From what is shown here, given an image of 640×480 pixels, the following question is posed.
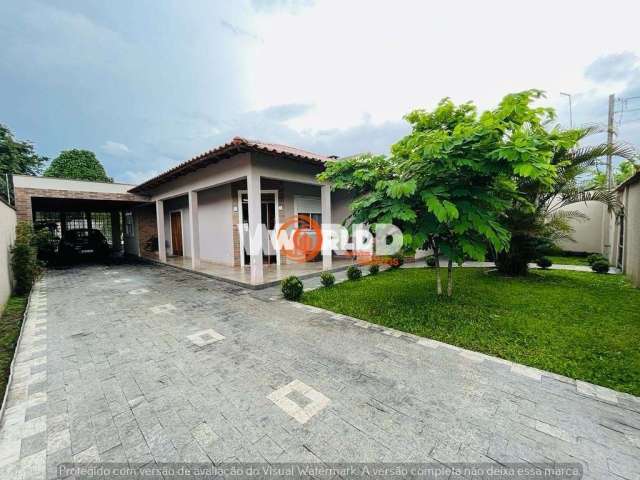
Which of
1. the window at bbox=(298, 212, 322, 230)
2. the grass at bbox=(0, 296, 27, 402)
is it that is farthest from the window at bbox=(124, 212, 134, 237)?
the window at bbox=(298, 212, 322, 230)

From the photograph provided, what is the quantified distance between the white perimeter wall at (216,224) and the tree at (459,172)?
609cm

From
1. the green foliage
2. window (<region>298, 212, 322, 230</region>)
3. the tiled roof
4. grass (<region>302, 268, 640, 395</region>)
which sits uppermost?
the tiled roof

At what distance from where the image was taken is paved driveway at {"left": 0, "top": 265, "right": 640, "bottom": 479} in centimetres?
181

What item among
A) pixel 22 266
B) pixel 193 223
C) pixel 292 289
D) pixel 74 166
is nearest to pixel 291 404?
pixel 292 289

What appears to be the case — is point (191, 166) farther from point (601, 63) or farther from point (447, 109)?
point (601, 63)

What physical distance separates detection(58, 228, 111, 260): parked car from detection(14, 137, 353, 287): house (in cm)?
236

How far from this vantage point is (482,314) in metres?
4.47

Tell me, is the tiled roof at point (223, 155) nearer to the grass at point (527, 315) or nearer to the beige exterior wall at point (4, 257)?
the grass at point (527, 315)

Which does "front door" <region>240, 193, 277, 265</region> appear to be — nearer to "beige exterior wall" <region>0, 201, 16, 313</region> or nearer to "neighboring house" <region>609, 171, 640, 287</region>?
"beige exterior wall" <region>0, 201, 16, 313</region>

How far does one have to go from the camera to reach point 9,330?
421 cm

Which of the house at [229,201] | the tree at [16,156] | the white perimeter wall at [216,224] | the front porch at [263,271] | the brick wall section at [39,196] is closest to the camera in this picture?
the house at [229,201]

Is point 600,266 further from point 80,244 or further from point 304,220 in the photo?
point 80,244

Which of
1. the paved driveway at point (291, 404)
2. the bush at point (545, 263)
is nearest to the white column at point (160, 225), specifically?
the paved driveway at point (291, 404)

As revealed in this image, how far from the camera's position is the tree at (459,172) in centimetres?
365
